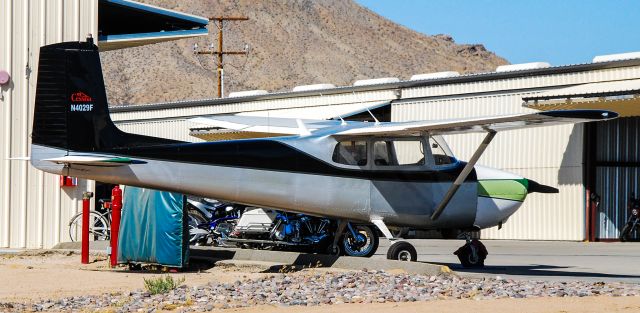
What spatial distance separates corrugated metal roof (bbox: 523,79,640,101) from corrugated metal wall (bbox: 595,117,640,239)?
56.7 inches

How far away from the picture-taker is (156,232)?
56.5 feet

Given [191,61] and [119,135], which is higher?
[191,61]

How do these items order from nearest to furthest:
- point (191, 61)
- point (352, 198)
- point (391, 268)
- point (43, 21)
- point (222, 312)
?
point (222, 312) → point (391, 268) → point (352, 198) → point (43, 21) → point (191, 61)

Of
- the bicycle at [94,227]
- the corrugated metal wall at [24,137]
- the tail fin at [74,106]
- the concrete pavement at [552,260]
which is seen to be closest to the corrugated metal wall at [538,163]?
the concrete pavement at [552,260]

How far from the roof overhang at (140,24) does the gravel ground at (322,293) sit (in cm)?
1297

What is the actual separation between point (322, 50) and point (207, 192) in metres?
131

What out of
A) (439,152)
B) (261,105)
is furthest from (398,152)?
(261,105)

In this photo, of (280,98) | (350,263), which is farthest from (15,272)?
(280,98)

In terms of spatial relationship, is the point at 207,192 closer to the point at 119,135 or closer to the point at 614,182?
the point at 119,135

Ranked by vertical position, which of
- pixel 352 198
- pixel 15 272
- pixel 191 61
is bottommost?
pixel 15 272

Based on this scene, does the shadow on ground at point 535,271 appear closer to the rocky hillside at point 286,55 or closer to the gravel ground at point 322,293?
the gravel ground at point 322,293

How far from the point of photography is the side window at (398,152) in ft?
56.5

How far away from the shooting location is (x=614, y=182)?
3070cm

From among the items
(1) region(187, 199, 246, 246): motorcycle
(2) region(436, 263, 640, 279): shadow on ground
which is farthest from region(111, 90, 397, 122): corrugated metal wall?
(2) region(436, 263, 640, 279): shadow on ground
